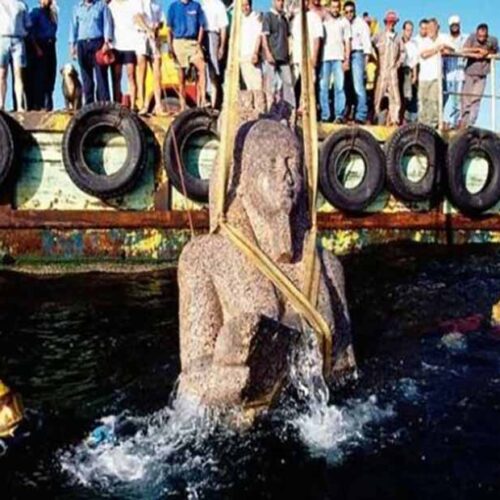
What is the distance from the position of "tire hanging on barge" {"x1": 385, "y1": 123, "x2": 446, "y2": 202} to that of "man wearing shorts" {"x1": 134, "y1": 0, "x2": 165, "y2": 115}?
12.2 feet

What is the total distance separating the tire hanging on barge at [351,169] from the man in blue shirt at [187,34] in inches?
81.5

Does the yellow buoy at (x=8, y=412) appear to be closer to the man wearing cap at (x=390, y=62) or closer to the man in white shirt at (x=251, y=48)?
the man in white shirt at (x=251, y=48)

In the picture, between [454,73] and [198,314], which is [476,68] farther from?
[198,314]

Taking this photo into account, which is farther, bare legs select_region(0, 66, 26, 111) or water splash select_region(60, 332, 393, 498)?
bare legs select_region(0, 66, 26, 111)

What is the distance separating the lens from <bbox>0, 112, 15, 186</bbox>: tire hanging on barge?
11.1m

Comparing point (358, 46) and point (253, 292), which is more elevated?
point (358, 46)

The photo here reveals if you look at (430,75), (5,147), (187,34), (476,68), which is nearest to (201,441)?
(5,147)

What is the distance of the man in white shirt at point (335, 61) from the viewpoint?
501 inches

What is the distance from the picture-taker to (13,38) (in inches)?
442

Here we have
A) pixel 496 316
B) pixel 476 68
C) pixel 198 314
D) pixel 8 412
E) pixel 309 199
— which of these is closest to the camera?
pixel 198 314

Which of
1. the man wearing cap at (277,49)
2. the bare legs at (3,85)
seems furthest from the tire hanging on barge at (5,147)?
the man wearing cap at (277,49)

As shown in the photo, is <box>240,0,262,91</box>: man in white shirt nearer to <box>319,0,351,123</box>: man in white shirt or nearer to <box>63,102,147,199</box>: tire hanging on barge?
<box>319,0,351,123</box>: man in white shirt

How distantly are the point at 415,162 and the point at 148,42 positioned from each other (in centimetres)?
468

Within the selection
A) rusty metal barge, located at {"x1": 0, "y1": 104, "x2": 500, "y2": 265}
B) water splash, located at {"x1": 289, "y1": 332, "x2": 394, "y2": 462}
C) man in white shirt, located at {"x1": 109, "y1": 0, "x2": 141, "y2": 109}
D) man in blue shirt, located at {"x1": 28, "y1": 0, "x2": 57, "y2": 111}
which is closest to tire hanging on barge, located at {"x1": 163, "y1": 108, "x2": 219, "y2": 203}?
rusty metal barge, located at {"x1": 0, "y1": 104, "x2": 500, "y2": 265}
